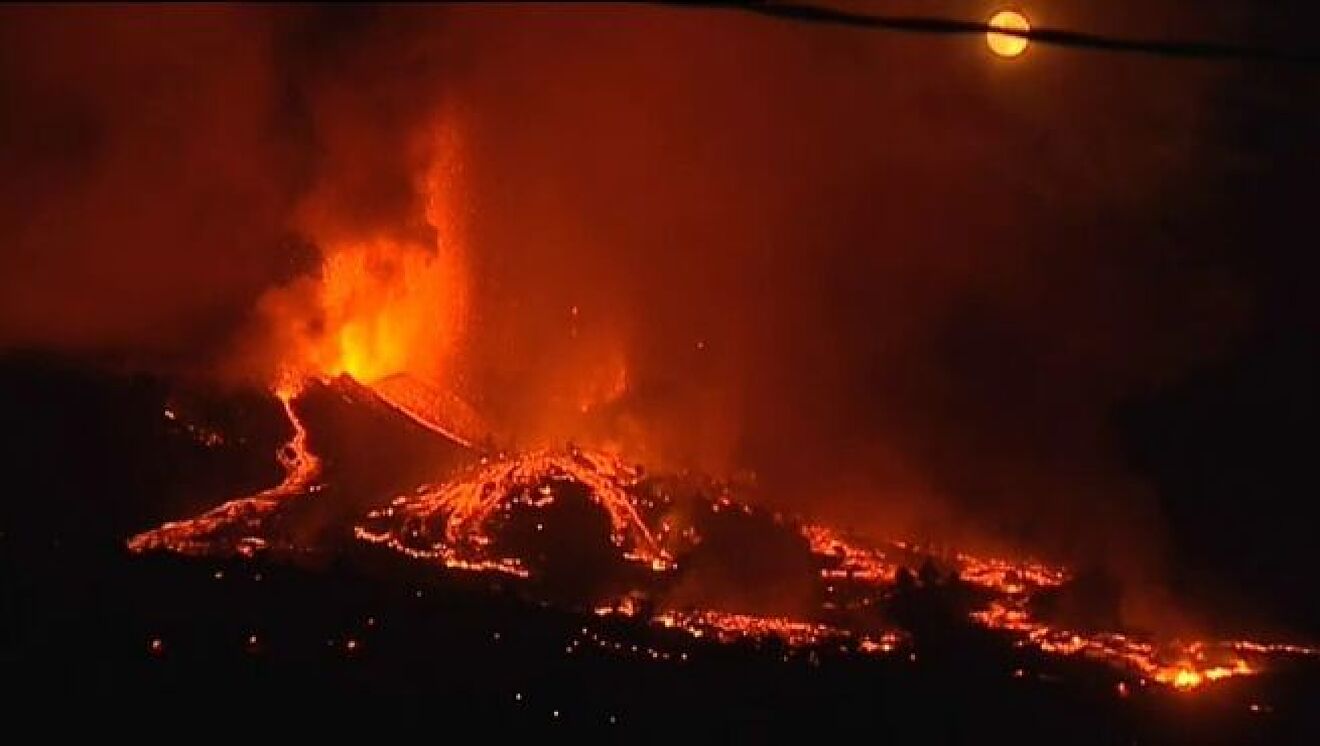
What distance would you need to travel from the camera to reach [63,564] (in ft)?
128

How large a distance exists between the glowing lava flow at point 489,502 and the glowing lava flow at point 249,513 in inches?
103

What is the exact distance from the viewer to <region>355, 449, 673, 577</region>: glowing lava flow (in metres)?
48.2

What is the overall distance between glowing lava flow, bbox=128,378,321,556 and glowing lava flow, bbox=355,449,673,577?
2613 millimetres

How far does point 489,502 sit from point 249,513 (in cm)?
835

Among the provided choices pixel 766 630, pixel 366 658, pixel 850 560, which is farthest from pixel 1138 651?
pixel 366 658

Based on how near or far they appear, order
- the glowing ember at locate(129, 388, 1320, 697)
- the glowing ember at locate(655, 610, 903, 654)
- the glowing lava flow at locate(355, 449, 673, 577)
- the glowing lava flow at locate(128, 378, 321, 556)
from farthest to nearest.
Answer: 1. the glowing ember at locate(655, 610, 903, 654)
2. the glowing lava flow at locate(355, 449, 673, 577)
3. the glowing ember at locate(129, 388, 1320, 697)
4. the glowing lava flow at locate(128, 378, 321, 556)

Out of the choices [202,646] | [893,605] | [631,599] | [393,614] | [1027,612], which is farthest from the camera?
[1027,612]

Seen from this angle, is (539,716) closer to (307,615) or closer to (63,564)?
(307,615)

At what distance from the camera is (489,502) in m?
51.6

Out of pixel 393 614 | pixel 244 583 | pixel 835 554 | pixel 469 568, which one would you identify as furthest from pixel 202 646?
pixel 835 554

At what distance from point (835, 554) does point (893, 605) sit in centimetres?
254

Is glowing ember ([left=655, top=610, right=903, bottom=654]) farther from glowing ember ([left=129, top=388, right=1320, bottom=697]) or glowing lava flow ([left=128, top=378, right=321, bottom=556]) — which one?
glowing lava flow ([left=128, top=378, right=321, bottom=556])

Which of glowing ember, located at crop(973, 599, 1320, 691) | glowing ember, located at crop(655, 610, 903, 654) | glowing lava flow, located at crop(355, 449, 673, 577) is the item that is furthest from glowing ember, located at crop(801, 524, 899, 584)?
glowing lava flow, located at crop(355, 449, 673, 577)

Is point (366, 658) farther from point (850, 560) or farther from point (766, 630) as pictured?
point (850, 560)
